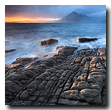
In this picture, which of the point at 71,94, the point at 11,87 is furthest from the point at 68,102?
the point at 11,87

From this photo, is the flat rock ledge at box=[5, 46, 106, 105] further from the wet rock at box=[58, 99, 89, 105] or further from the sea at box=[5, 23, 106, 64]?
the sea at box=[5, 23, 106, 64]

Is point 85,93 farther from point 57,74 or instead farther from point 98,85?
point 57,74

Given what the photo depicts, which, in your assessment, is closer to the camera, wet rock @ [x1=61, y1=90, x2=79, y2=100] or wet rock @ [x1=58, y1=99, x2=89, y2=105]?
wet rock @ [x1=58, y1=99, x2=89, y2=105]

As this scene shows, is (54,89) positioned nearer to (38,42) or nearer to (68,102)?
(68,102)

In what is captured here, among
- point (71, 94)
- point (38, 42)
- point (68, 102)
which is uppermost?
point (38, 42)

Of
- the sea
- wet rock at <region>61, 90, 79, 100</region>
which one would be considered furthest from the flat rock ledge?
the sea

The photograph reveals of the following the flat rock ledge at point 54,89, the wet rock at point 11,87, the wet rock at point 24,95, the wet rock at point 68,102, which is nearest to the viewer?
the wet rock at point 68,102

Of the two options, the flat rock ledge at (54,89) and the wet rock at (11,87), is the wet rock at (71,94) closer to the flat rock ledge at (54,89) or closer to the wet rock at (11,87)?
the flat rock ledge at (54,89)

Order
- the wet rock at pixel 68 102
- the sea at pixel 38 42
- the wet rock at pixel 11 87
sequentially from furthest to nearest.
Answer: the sea at pixel 38 42, the wet rock at pixel 11 87, the wet rock at pixel 68 102

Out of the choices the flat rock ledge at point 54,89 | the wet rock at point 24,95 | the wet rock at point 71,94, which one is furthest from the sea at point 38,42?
the wet rock at point 71,94

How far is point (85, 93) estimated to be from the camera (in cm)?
287

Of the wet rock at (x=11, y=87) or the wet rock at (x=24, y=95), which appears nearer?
the wet rock at (x=24, y=95)
